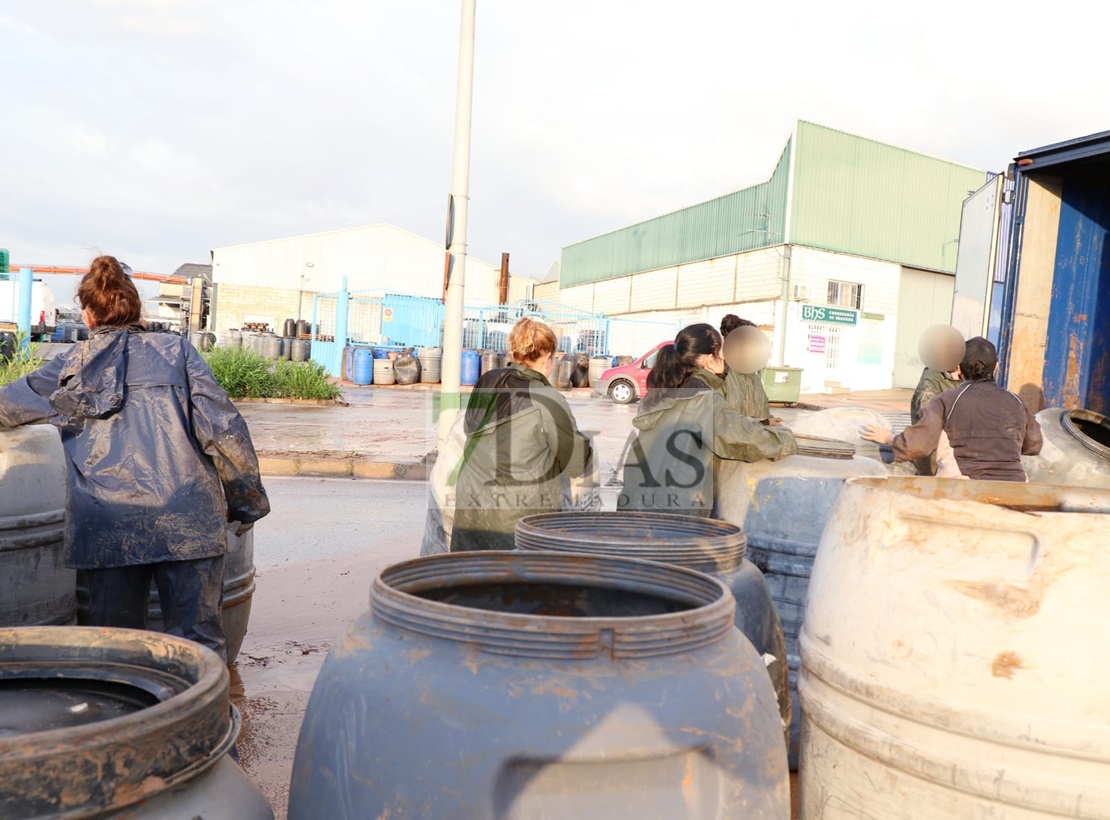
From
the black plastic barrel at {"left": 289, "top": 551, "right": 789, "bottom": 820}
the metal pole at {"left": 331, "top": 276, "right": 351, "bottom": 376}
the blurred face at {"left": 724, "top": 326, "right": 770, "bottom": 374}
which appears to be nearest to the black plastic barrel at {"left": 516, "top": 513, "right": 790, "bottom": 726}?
the black plastic barrel at {"left": 289, "top": 551, "right": 789, "bottom": 820}

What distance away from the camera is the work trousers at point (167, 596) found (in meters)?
3.24

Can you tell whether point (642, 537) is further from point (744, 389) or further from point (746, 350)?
point (746, 350)

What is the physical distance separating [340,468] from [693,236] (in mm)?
30691

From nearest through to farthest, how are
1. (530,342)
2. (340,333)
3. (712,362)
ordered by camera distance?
(530,342)
(712,362)
(340,333)

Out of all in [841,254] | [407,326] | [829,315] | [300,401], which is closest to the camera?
[300,401]

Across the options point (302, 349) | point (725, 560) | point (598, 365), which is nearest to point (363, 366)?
point (302, 349)

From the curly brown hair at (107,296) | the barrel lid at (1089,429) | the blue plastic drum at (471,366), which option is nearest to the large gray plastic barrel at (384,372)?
the blue plastic drum at (471,366)

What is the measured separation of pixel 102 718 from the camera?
177cm

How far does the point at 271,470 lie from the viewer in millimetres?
10789

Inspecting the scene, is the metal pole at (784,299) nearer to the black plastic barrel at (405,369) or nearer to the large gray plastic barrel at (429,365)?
the large gray plastic barrel at (429,365)

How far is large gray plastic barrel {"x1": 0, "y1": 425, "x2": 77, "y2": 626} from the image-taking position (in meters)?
3.38

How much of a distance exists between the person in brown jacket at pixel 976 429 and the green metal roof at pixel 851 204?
29017 mm

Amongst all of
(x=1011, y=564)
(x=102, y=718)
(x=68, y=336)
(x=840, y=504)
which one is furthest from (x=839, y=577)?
(x=68, y=336)

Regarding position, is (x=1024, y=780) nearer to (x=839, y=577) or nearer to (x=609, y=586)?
(x=839, y=577)
